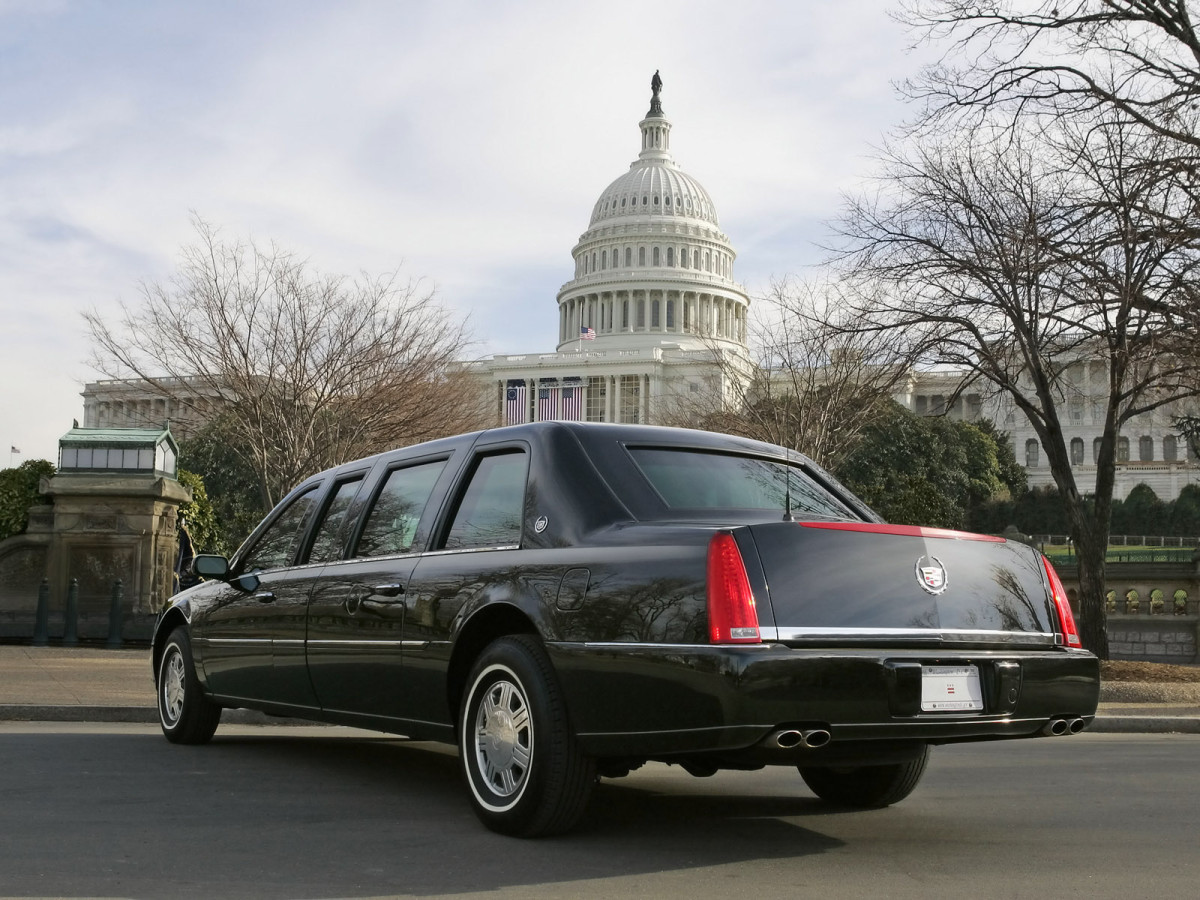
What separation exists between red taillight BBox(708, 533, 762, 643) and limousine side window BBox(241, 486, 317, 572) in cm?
332

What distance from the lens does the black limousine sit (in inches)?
186

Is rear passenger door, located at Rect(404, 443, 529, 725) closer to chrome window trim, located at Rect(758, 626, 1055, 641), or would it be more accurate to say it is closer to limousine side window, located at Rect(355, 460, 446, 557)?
limousine side window, located at Rect(355, 460, 446, 557)

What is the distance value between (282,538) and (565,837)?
3.06 meters

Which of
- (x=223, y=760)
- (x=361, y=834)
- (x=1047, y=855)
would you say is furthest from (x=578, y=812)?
(x=223, y=760)

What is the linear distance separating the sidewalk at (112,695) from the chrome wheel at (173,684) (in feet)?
5.56

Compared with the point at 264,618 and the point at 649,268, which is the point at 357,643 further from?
the point at 649,268

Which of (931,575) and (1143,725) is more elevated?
(931,575)

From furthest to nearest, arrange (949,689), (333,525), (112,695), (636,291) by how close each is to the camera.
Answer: (636,291) → (112,695) → (333,525) → (949,689)

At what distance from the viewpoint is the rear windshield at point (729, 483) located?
560 cm

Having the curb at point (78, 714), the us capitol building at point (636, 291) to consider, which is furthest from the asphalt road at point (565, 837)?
the us capitol building at point (636, 291)

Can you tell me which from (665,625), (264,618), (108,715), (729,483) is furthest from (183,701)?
(665,625)

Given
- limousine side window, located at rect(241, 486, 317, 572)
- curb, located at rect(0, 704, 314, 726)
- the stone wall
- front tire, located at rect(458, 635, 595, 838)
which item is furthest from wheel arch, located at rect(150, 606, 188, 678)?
the stone wall

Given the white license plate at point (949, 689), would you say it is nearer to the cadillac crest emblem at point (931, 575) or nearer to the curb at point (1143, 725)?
the cadillac crest emblem at point (931, 575)

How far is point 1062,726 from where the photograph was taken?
17.2 ft
